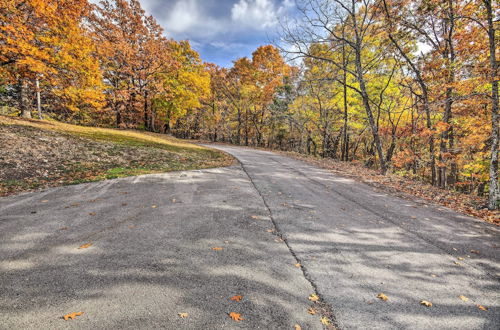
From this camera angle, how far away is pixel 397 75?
1619 centimetres

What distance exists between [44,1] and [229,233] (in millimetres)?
13881

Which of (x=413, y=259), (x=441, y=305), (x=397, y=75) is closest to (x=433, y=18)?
(x=397, y=75)

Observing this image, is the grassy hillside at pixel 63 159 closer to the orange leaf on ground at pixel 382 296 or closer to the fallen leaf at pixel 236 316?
the fallen leaf at pixel 236 316

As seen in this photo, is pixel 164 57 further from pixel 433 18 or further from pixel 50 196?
pixel 433 18

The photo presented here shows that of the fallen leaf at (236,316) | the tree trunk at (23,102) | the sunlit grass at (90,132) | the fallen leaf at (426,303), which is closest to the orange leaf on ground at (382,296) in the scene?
the fallen leaf at (426,303)

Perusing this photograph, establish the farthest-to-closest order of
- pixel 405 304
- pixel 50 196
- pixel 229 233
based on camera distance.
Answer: pixel 50 196
pixel 229 233
pixel 405 304

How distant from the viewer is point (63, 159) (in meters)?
8.52

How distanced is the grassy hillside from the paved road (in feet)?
4.50

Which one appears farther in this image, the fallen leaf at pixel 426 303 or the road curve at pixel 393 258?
the fallen leaf at pixel 426 303

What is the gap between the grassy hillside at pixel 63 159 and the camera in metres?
7.02

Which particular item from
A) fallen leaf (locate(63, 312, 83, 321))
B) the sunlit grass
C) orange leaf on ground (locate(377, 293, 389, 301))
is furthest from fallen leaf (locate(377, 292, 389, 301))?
the sunlit grass

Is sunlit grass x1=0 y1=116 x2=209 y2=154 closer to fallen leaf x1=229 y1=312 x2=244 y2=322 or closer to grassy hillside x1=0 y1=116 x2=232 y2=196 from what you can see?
grassy hillside x1=0 y1=116 x2=232 y2=196

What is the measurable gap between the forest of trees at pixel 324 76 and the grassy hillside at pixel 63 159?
10.6 ft

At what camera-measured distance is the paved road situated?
7.97ft
